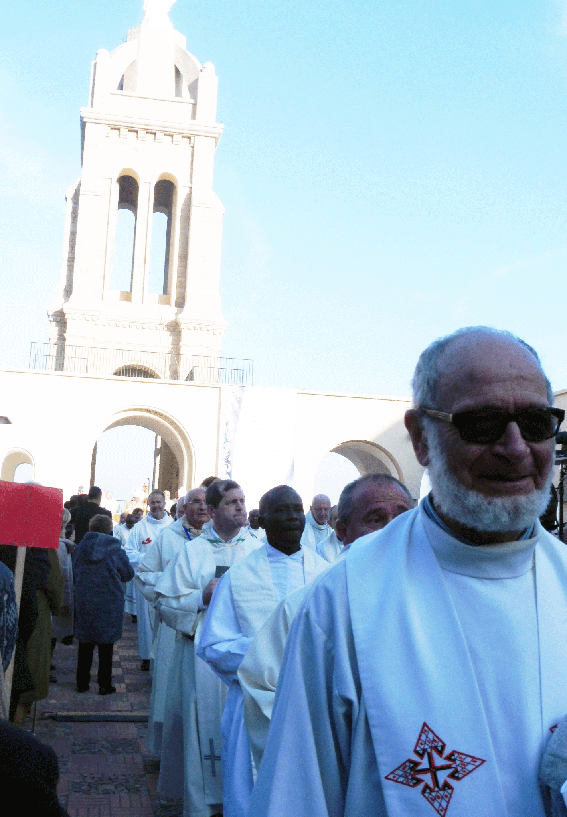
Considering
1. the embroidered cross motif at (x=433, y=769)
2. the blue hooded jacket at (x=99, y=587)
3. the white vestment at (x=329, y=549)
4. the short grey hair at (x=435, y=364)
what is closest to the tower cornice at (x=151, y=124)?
the blue hooded jacket at (x=99, y=587)

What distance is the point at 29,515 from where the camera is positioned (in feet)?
16.9

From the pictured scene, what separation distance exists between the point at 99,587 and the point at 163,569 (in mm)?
2196

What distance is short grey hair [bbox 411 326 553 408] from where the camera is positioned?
1.79 metres

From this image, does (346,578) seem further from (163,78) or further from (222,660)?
(163,78)

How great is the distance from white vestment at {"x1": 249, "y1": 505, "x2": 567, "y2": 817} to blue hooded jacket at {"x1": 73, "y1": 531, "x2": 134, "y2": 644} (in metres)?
7.56

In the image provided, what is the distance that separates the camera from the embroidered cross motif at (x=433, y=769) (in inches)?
57.2

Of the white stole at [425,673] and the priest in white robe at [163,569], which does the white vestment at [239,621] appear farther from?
the priest in white robe at [163,569]

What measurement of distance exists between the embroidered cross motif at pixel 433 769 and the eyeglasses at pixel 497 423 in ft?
1.84

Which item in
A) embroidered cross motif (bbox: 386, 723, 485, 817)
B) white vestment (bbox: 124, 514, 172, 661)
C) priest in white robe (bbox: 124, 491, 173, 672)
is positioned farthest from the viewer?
priest in white robe (bbox: 124, 491, 173, 672)

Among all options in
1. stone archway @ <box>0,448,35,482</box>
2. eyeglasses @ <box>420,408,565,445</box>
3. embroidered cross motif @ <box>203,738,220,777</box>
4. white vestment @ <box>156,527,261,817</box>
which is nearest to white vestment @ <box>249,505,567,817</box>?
eyeglasses @ <box>420,408,565,445</box>

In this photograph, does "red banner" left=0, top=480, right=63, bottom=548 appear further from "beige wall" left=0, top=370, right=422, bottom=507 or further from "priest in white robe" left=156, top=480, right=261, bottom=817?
"beige wall" left=0, top=370, right=422, bottom=507

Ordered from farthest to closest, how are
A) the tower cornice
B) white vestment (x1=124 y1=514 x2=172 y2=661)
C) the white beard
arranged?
the tower cornice → white vestment (x1=124 y1=514 x2=172 y2=661) → the white beard

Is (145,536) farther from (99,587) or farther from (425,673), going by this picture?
(425,673)

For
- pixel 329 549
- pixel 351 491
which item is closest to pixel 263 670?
pixel 351 491
